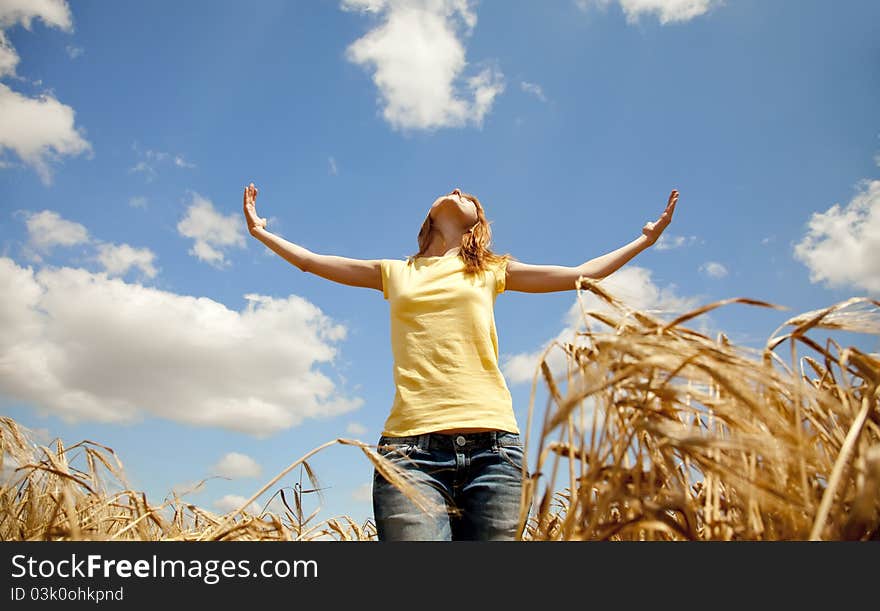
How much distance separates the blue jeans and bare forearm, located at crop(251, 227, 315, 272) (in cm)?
91

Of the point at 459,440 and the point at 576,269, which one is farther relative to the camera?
the point at 576,269

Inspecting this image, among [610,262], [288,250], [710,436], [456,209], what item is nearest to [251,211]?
[288,250]

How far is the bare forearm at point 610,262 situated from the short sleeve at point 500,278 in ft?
0.96

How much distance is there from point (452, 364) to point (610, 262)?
736mm

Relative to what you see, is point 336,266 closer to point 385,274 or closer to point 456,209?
point 385,274

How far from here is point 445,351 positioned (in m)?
2.32

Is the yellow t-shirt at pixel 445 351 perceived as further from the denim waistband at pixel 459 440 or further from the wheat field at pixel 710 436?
the wheat field at pixel 710 436

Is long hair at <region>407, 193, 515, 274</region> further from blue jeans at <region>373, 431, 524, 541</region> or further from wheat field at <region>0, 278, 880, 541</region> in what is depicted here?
wheat field at <region>0, 278, 880, 541</region>

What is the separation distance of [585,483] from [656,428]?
14 cm

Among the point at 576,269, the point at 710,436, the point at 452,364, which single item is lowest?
the point at 710,436

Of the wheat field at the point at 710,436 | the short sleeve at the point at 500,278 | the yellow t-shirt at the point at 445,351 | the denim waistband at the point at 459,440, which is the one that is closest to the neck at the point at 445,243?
the yellow t-shirt at the point at 445,351

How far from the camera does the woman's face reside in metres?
2.74
